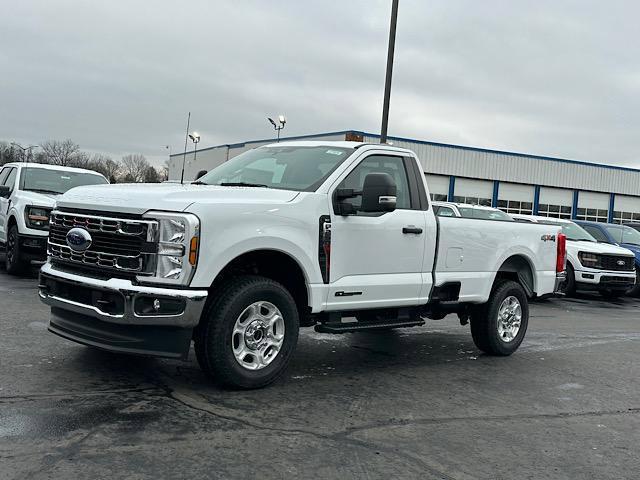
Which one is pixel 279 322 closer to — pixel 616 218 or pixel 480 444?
pixel 480 444

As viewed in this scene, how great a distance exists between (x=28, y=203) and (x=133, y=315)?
24.7ft

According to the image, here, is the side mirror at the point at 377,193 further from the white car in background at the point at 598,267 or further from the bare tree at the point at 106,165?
the bare tree at the point at 106,165

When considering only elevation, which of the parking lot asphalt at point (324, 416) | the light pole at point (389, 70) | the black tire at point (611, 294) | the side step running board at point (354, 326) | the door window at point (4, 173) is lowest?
the parking lot asphalt at point (324, 416)

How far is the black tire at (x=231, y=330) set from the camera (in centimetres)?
522

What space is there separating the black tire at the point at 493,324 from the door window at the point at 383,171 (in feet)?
5.58

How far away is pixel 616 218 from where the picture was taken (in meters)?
53.2

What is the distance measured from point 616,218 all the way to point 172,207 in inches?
2105

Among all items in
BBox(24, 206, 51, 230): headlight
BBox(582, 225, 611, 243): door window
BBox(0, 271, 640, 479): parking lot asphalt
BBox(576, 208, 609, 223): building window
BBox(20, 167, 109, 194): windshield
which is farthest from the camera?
BBox(576, 208, 609, 223): building window

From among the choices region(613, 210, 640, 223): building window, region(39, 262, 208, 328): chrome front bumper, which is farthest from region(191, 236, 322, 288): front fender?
region(613, 210, 640, 223): building window

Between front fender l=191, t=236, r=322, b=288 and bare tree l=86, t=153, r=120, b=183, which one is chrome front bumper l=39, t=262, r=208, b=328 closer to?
front fender l=191, t=236, r=322, b=288

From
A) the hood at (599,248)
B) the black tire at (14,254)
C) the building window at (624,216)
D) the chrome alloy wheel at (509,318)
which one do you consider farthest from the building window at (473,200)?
the chrome alloy wheel at (509,318)

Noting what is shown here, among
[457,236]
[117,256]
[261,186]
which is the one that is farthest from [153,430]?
[457,236]

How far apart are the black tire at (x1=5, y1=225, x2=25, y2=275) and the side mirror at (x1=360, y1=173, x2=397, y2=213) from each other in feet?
25.5

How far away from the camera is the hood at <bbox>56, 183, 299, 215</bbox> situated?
5111 millimetres
